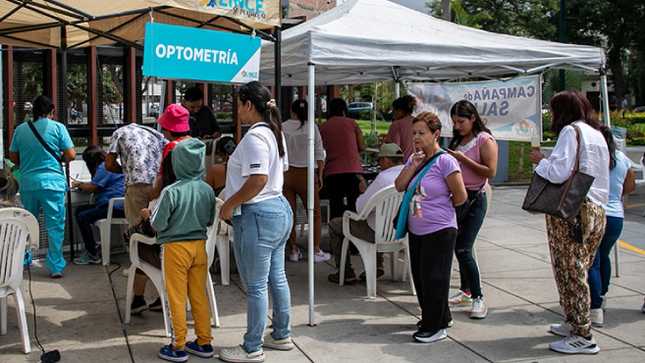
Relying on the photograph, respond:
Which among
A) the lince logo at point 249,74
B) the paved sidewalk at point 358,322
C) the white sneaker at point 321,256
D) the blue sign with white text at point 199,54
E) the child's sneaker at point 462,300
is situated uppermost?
the blue sign with white text at point 199,54

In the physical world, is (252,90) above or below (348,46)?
below

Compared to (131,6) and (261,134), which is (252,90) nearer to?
(261,134)

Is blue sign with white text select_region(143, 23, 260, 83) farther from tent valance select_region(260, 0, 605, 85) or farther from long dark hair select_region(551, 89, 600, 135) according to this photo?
long dark hair select_region(551, 89, 600, 135)

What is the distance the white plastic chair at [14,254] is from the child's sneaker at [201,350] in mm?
1111

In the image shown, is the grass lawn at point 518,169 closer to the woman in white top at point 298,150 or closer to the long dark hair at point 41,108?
the woman in white top at point 298,150

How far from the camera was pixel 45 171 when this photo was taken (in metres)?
6.45

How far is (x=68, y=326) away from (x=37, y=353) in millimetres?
581

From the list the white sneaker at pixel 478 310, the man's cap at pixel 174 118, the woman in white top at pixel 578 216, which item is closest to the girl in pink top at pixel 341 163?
the white sneaker at pixel 478 310

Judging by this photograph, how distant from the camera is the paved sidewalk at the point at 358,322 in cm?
464

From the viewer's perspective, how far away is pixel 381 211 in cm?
597

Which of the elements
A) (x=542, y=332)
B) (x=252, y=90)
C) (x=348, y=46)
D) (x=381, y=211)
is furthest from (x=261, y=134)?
(x=542, y=332)

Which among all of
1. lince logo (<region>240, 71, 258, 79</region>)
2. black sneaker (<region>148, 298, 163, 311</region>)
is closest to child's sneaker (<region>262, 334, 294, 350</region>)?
black sneaker (<region>148, 298, 163, 311</region>)

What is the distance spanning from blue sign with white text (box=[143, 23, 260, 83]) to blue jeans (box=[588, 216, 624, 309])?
314cm

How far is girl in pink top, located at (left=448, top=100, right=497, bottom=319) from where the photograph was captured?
5309mm
